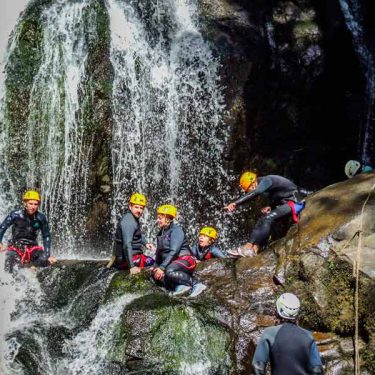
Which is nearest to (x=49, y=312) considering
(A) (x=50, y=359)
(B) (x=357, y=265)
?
(A) (x=50, y=359)

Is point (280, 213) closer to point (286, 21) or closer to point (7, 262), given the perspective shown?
point (7, 262)

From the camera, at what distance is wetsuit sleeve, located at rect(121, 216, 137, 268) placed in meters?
7.80

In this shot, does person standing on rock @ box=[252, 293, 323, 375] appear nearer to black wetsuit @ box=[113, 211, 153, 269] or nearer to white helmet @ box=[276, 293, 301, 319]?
white helmet @ box=[276, 293, 301, 319]

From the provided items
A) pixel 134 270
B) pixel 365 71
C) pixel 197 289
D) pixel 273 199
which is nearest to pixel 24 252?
pixel 134 270

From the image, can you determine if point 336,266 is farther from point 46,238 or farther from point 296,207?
point 46,238

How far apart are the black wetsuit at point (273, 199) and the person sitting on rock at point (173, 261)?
1262mm

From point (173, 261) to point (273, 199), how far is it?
2.18m

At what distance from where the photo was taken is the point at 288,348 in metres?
4.45

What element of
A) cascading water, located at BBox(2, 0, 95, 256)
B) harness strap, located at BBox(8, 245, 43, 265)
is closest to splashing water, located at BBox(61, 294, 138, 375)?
harness strap, located at BBox(8, 245, 43, 265)

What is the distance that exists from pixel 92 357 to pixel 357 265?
3.60 metres

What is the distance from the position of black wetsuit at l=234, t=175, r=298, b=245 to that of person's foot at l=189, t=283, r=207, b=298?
1.36m

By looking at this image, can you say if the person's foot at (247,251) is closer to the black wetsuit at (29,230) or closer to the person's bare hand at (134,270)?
the person's bare hand at (134,270)

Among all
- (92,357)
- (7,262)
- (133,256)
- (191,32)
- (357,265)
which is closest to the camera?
(357,265)

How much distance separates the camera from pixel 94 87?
1242 centimetres
